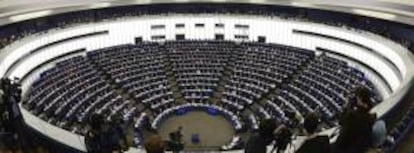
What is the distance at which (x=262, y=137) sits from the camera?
30.5 feet

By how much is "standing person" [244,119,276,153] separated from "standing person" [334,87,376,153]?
130cm

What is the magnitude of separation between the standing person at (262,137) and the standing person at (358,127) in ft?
4.28

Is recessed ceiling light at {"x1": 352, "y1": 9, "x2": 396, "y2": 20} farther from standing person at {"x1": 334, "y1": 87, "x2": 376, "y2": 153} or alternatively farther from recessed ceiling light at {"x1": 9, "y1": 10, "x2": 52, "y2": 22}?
standing person at {"x1": 334, "y1": 87, "x2": 376, "y2": 153}

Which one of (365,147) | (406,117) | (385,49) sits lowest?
(385,49)

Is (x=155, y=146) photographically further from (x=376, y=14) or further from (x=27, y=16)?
(x=376, y=14)

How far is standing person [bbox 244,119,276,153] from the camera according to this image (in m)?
9.20

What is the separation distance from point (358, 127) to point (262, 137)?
173 centimetres

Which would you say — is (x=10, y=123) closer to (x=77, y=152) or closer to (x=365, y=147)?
(x=77, y=152)

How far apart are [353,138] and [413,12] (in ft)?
142

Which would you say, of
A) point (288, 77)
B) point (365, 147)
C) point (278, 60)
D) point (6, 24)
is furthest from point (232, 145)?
point (6, 24)

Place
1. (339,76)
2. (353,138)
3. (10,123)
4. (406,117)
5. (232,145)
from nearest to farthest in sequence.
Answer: (353,138) → (10,123) → (406,117) → (232,145) → (339,76)

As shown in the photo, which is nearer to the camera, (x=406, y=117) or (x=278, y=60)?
(x=406, y=117)

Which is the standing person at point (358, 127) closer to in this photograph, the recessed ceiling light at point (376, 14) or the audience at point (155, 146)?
the audience at point (155, 146)

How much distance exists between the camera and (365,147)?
9.62 m
